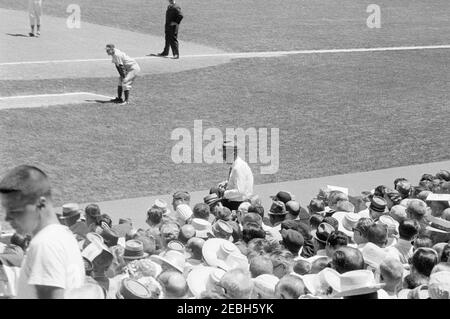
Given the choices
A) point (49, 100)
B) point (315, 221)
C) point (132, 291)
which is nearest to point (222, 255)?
point (132, 291)

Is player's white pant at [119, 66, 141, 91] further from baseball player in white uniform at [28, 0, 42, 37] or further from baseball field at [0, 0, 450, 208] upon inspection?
baseball player in white uniform at [28, 0, 42, 37]

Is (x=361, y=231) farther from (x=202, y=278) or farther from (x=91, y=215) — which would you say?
(x=91, y=215)

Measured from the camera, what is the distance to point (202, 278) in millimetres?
5961

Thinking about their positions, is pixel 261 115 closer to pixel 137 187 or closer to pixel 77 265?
pixel 137 187

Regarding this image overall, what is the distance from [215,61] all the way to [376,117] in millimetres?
6252

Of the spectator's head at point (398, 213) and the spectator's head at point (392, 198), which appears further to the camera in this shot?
the spectator's head at point (392, 198)

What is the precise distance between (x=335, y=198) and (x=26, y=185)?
620cm

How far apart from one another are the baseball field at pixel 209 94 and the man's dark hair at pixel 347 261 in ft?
19.7

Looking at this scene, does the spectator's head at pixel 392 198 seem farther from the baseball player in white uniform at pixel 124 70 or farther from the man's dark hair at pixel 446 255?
the baseball player in white uniform at pixel 124 70

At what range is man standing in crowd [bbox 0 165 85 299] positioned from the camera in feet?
12.8

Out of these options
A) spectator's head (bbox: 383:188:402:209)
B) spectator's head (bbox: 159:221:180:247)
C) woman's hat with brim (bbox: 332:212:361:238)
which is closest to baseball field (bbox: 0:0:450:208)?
spectator's head (bbox: 383:188:402:209)

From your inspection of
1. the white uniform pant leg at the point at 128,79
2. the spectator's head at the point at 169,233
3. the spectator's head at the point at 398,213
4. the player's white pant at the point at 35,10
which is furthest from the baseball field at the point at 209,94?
the spectator's head at the point at 398,213

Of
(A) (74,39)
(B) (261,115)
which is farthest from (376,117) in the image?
(A) (74,39)

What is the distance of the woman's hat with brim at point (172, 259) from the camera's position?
6277 mm
